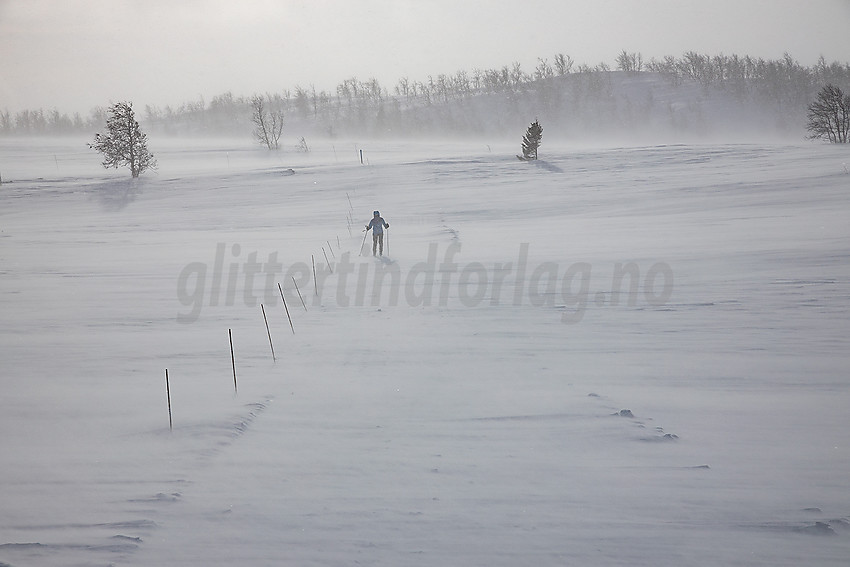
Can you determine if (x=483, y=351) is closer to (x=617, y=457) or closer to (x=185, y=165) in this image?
(x=617, y=457)

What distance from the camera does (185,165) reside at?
6216cm

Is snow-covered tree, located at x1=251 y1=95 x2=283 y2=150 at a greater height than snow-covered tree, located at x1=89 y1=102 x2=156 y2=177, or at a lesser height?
greater

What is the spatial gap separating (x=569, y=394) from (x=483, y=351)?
1.93 metres

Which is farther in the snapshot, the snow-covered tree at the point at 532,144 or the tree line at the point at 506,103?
the tree line at the point at 506,103

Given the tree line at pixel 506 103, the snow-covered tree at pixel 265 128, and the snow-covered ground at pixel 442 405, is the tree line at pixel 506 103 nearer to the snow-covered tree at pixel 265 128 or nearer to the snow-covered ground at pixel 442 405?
the snow-covered tree at pixel 265 128

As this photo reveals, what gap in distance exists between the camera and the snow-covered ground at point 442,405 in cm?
423

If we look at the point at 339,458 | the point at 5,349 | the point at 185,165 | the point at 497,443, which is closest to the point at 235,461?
the point at 339,458

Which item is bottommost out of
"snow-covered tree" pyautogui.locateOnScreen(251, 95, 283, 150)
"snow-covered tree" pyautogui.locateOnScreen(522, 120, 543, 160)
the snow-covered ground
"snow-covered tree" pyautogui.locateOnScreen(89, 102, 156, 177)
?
the snow-covered ground

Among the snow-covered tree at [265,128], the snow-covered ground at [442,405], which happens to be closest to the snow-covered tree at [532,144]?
the snow-covered ground at [442,405]

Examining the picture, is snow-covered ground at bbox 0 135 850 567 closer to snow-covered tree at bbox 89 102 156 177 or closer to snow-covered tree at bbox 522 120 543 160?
snow-covered tree at bbox 522 120 543 160

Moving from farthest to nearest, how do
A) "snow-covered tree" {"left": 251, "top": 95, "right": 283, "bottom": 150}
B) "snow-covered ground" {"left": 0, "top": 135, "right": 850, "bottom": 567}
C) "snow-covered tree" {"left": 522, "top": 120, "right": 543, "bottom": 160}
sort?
"snow-covered tree" {"left": 251, "top": 95, "right": 283, "bottom": 150} < "snow-covered tree" {"left": 522, "top": 120, "right": 543, "bottom": 160} < "snow-covered ground" {"left": 0, "top": 135, "right": 850, "bottom": 567}

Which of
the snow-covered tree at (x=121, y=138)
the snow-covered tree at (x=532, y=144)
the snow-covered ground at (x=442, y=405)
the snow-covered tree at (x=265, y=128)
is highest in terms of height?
the snow-covered tree at (x=265, y=128)

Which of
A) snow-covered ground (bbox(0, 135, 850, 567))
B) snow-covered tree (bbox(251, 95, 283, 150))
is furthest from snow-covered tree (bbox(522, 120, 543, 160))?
snow-covered tree (bbox(251, 95, 283, 150))

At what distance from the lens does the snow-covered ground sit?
423cm
